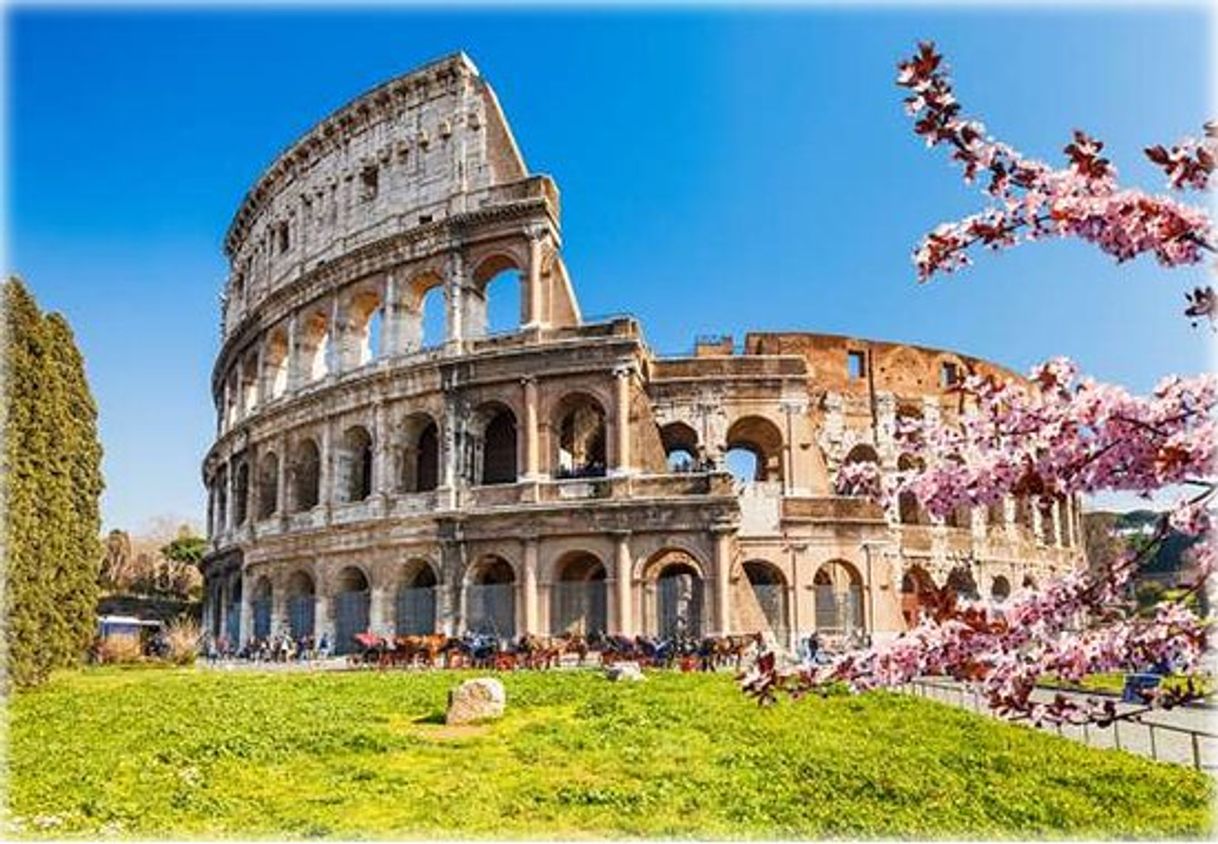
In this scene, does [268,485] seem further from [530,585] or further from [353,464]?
[530,585]

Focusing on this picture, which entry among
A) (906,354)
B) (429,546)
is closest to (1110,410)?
(429,546)

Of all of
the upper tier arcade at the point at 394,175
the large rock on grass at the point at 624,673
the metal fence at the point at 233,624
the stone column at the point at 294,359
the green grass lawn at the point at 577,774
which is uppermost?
the upper tier arcade at the point at 394,175

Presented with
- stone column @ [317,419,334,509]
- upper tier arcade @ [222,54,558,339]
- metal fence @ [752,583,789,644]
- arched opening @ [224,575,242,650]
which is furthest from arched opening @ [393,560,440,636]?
upper tier arcade @ [222,54,558,339]

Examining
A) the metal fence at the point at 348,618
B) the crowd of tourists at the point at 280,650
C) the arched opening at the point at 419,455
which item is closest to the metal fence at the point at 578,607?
the arched opening at the point at 419,455

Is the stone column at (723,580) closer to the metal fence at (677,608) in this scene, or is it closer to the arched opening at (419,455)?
the metal fence at (677,608)

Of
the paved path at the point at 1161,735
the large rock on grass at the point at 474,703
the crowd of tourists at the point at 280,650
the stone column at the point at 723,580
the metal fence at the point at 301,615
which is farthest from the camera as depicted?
the metal fence at the point at 301,615

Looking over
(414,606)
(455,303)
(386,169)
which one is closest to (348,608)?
(414,606)

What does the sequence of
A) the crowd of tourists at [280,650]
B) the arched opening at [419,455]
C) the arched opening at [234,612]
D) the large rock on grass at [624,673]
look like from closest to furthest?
the large rock on grass at [624,673], the crowd of tourists at [280,650], the arched opening at [419,455], the arched opening at [234,612]
